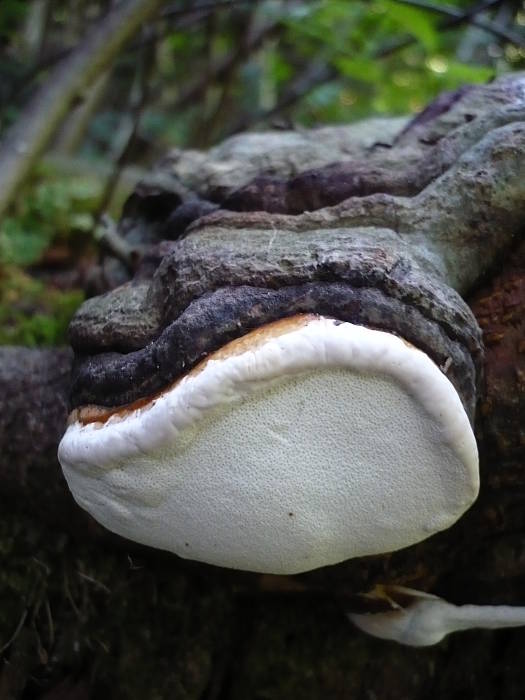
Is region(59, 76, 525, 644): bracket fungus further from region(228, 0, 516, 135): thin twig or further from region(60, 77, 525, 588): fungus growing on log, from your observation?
region(228, 0, 516, 135): thin twig

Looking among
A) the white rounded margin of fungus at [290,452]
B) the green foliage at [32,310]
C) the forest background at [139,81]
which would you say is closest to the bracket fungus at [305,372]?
the white rounded margin of fungus at [290,452]

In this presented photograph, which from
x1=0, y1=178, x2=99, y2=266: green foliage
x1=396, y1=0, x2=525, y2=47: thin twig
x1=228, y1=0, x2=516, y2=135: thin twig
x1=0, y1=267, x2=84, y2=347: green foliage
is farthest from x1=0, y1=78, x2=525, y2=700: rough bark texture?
x1=228, y1=0, x2=516, y2=135: thin twig

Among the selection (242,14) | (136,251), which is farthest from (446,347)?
(242,14)

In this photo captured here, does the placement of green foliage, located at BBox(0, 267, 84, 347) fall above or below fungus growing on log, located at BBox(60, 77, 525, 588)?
below

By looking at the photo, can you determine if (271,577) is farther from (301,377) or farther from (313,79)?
(313,79)

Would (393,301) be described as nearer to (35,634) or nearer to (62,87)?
(35,634)

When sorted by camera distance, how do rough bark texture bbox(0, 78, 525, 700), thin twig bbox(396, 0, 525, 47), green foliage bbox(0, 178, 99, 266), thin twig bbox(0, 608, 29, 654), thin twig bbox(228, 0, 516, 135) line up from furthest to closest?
thin twig bbox(228, 0, 516, 135) → green foliage bbox(0, 178, 99, 266) → thin twig bbox(396, 0, 525, 47) → thin twig bbox(0, 608, 29, 654) → rough bark texture bbox(0, 78, 525, 700)

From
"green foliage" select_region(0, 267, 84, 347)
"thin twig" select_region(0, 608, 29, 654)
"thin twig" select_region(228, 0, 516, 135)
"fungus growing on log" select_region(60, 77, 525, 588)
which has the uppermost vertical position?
"fungus growing on log" select_region(60, 77, 525, 588)

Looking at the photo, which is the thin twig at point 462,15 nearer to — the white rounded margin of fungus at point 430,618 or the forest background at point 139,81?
the forest background at point 139,81
